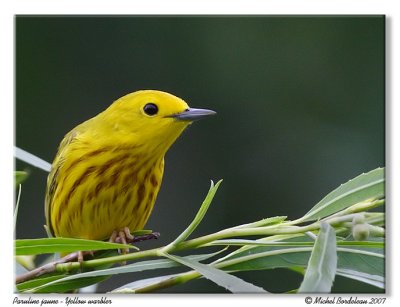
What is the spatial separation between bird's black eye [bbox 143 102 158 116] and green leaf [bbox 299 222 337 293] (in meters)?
0.68

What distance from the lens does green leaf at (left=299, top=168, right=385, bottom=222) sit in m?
1.99

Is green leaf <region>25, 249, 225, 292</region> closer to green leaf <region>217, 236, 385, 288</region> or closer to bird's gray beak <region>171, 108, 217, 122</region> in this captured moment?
green leaf <region>217, 236, 385, 288</region>

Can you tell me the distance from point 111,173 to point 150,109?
0.24 meters

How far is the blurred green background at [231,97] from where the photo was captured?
7.72 ft

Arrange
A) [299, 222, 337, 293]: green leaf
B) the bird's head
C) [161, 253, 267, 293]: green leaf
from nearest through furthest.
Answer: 1. [299, 222, 337, 293]: green leaf
2. [161, 253, 267, 293]: green leaf
3. the bird's head

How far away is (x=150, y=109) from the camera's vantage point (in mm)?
2221

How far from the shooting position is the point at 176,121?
2174mm

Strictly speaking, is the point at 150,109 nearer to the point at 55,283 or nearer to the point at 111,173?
the point at 111,173

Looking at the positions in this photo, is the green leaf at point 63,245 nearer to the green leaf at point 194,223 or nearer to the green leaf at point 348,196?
the green leaf at point 194,223

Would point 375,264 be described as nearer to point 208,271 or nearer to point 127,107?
point 208,271

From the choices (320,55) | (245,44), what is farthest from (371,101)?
(245,44)

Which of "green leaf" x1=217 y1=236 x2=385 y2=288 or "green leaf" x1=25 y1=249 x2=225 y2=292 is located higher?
"green leaf" x1=217 y1=236 x2=385 y2=288

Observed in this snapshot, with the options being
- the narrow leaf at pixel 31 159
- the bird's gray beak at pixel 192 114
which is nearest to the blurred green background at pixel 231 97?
the narrow leaf at pixel 31 159

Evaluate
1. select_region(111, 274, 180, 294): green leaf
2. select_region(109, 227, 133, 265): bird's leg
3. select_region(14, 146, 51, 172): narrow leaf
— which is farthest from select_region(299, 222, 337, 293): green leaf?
select_region(14, 146, 51, 172): narrow leaf
